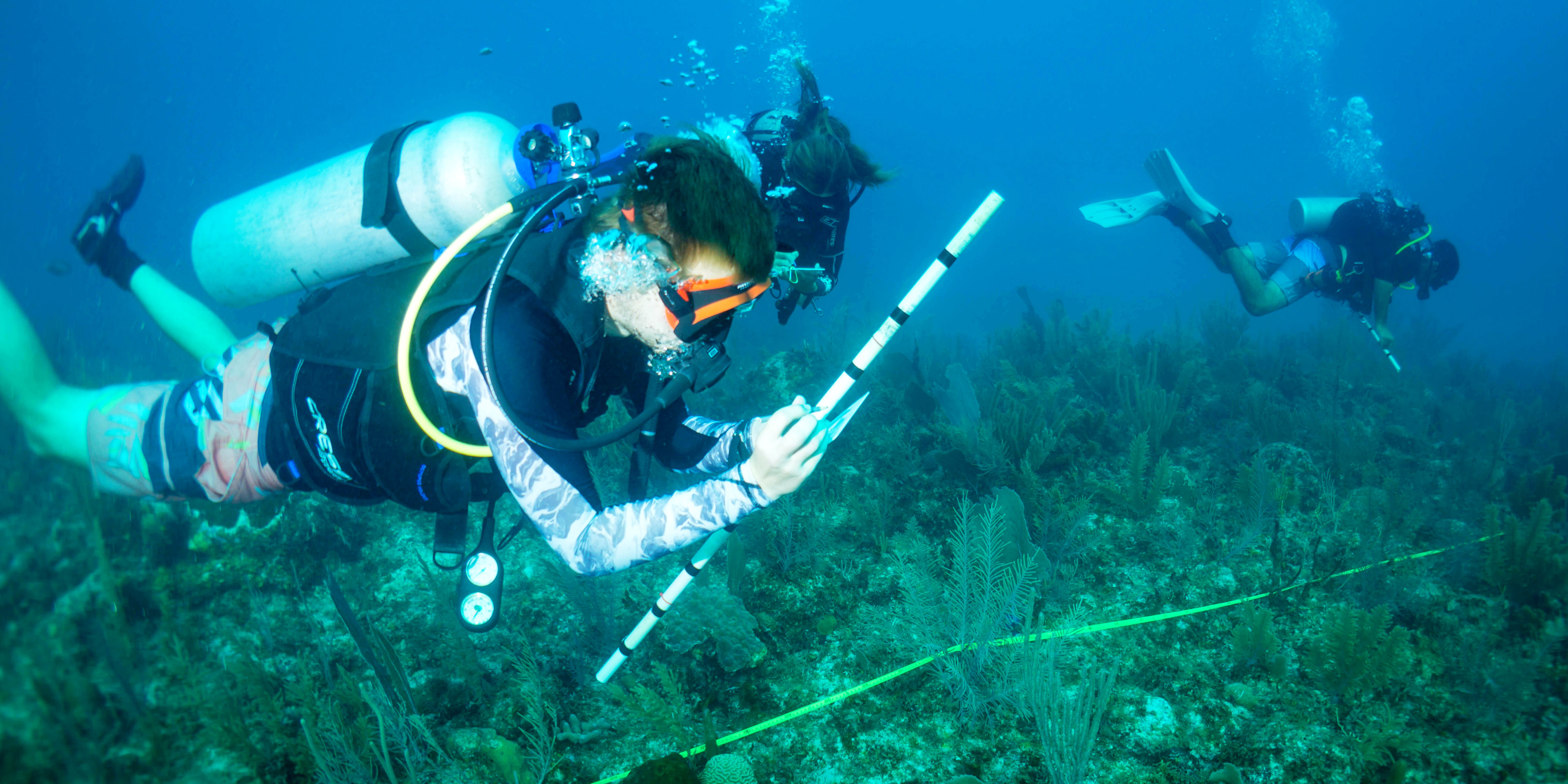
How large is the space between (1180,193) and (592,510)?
377 inches

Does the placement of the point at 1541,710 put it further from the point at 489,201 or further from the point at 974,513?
the point at 489,201

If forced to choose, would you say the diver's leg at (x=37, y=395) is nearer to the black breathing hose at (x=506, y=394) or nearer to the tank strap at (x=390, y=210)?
the tank strap at (x=390, y=210)

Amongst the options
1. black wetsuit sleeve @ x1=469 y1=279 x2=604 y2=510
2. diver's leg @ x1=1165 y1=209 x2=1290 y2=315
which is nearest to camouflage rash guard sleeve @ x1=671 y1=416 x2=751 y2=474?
black wetsuit sleeve @ x1=469 y1=279 x2=604 y2=510

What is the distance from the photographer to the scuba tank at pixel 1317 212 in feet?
25.7

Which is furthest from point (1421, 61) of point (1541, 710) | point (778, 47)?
point (1541, 710)

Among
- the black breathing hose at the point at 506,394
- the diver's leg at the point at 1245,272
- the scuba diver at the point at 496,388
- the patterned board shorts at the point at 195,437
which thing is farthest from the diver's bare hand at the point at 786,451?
the diver's leg at the point at 1245,272

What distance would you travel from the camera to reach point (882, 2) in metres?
83.4

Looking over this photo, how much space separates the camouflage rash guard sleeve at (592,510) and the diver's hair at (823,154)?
2776 millimetres

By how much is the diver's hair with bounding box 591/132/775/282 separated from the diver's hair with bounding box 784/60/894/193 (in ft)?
7.46

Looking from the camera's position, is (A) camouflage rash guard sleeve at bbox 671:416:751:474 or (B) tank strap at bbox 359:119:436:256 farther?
(A) camouflage rash guard sleeve at bbox 671:416:751:474

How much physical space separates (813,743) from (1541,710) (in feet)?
11.6

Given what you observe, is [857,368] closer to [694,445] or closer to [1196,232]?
[694,445]

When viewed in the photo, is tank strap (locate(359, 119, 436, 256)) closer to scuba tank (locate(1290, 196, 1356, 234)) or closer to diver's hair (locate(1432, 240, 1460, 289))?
scuba tank (locate(1290, 196, 1356, 234))

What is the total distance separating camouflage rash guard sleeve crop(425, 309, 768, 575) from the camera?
1.93 metres
